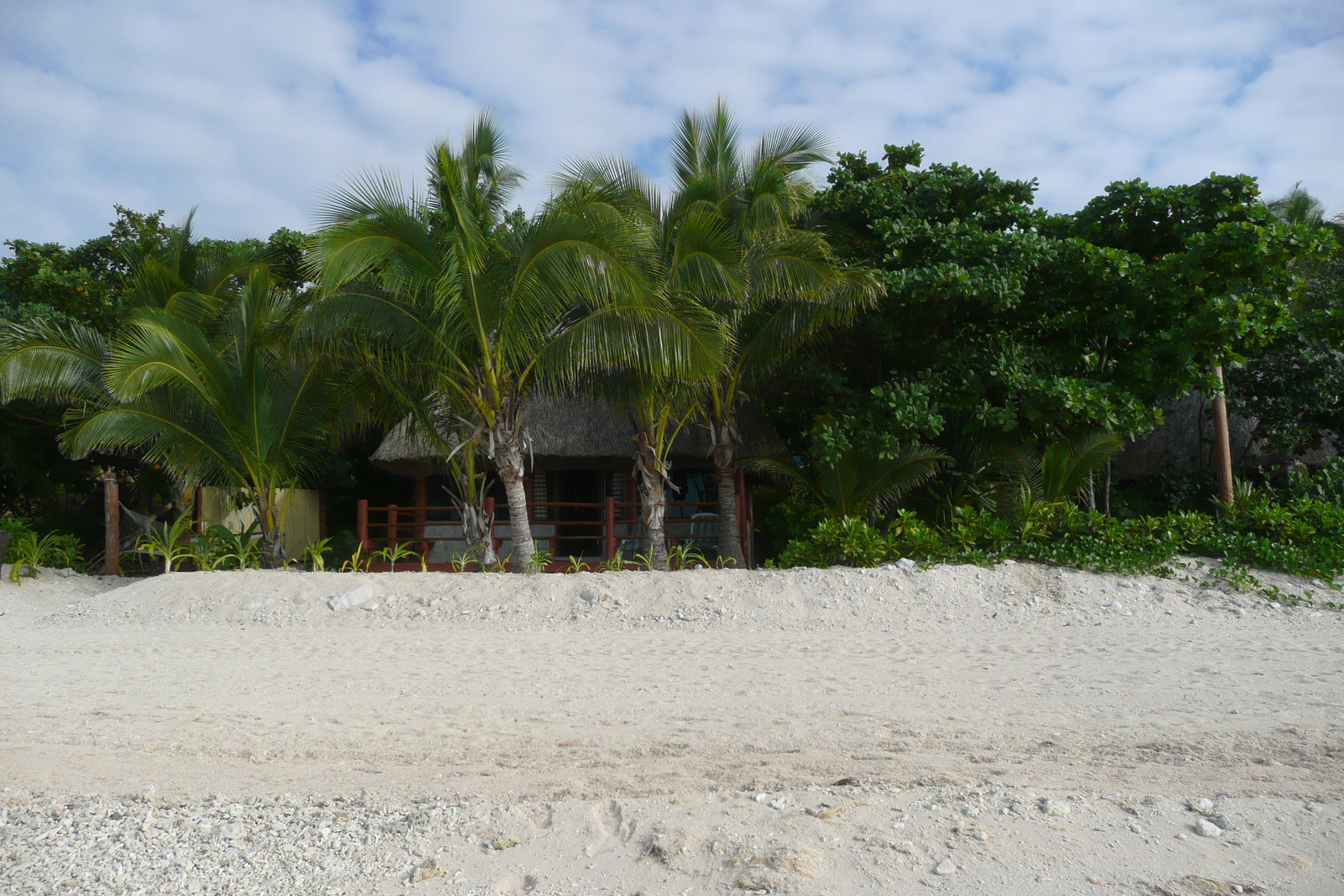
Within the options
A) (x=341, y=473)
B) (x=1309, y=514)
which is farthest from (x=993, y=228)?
(x=341, y=473)

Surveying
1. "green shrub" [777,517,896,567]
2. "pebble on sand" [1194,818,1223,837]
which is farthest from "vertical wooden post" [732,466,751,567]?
"pebble on sand" [1194,818,1223,837]

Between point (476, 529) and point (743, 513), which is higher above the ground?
point (743, 513)

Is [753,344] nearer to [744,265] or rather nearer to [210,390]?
[744,265]

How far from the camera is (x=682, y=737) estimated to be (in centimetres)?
455

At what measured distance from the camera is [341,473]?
14703 millimetres

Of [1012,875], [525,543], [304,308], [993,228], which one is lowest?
[1012,875]

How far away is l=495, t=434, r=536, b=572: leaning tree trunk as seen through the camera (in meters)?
9.30

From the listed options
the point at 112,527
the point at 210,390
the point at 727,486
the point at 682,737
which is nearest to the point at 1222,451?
the point at 727,486

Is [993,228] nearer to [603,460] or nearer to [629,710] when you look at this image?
[603,460]

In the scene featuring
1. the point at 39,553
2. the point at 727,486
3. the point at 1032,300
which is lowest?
the point at 39,553

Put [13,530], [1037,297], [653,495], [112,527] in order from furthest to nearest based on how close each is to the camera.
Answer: [13,530]
[112,527]
[1037,297]
[653,495]

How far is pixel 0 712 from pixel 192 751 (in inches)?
66.4

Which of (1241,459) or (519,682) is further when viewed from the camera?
(1241,459)

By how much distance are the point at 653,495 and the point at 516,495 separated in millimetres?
1756
